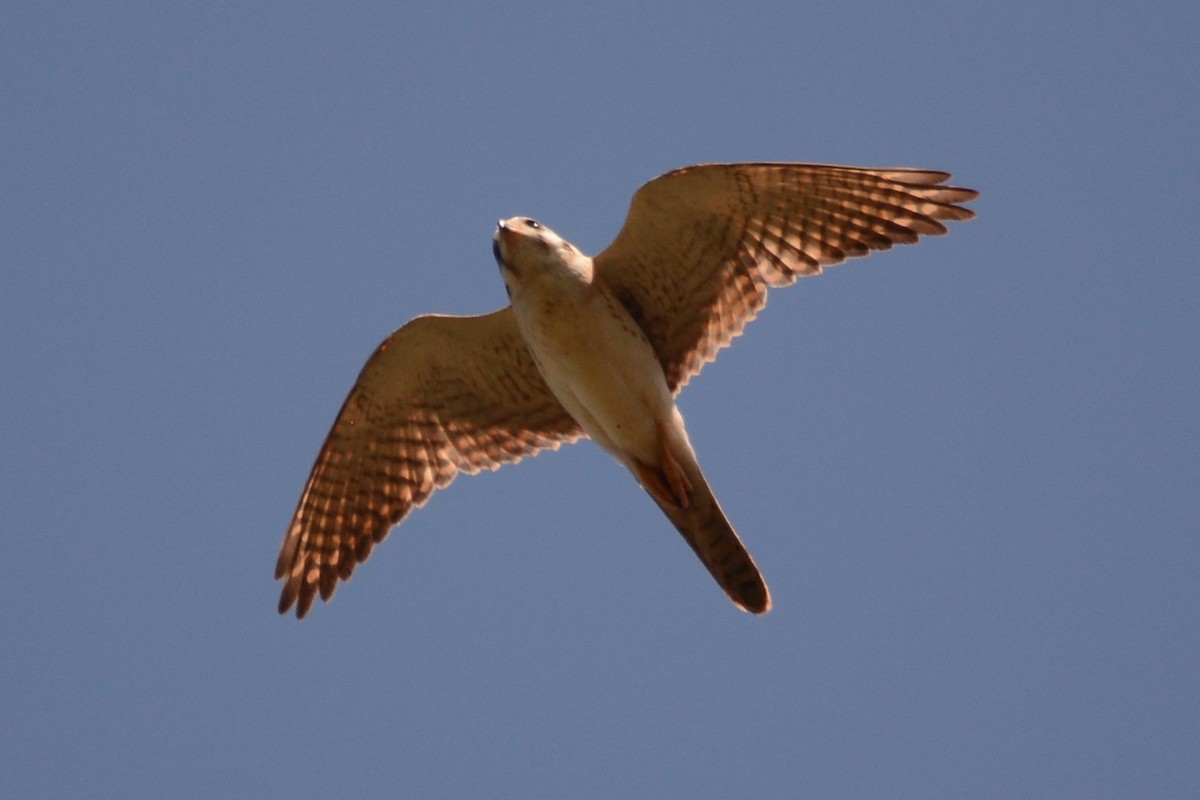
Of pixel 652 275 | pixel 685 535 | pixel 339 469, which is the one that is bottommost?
pixel 685 535

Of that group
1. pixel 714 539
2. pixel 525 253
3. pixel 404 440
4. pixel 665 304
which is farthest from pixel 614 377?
pixel 404 440

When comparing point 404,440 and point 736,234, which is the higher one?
point 736,234

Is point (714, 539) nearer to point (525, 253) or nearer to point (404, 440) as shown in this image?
point (525, 253)

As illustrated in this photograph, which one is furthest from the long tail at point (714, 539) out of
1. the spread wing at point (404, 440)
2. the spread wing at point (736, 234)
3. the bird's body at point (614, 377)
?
the spread wing at point (404, 440)

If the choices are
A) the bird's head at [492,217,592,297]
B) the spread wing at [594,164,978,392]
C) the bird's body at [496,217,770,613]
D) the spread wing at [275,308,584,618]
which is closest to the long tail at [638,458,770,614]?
the bird's body at [496,217,770,613]

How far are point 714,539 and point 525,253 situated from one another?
6.69 feet

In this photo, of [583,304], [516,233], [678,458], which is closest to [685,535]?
[678,458]

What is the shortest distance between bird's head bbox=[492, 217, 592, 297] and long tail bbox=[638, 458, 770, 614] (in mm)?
1407

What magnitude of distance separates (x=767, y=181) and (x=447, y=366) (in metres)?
2.42

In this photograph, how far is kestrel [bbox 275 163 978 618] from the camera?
29.2 feet

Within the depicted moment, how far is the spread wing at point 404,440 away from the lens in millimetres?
9867

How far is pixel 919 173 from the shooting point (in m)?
8.92

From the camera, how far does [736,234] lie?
362 inches

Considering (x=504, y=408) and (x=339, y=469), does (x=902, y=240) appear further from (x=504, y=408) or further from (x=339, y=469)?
(x=339, y=469)
